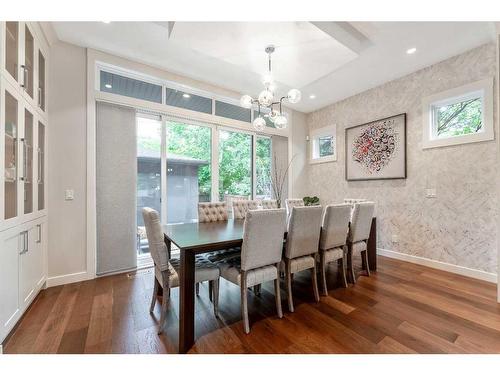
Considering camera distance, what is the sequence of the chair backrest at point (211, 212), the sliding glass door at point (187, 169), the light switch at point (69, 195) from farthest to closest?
the sliding glass door at point (187, 169), the chair backrest at point (211, 212), the light switch at point (69, 195)

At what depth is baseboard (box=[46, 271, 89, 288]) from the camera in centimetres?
258

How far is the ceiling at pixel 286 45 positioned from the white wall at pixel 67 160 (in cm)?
36

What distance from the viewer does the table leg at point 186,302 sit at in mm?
1556

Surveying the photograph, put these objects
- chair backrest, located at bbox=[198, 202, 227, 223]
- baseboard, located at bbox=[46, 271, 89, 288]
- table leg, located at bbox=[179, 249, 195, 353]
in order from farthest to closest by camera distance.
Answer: chair backrest, located at bbox=[198, 202, 227, 223]
baseboard, located at bbox=[46, 271, 89, 288]
table leg, located at bbox=[179, 249, 195, 353]

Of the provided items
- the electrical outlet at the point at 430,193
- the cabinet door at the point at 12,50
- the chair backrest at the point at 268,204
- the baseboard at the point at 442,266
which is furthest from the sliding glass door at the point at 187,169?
the electrical outlet at the point at 430,193

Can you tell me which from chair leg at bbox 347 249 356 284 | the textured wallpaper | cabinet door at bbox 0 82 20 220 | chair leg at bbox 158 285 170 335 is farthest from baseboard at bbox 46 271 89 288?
the textured wallpaper

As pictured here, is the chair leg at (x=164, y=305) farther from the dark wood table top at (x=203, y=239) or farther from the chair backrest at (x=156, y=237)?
the dark wood table top at (x=203, y=239)

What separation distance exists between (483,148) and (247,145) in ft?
11.6

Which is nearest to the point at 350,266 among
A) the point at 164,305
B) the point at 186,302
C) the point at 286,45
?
the point at 186,302

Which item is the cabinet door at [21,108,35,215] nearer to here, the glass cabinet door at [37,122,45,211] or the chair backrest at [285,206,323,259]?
the glass cabinet door at [37,122,45,211]

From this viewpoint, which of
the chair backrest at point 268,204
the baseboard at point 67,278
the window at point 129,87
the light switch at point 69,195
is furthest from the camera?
the chair backrest at point 268,204

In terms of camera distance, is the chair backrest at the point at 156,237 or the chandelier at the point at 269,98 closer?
the chair backrest at the point at 156,237

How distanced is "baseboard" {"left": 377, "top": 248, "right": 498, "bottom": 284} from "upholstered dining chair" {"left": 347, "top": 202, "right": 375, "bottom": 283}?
1253mm
